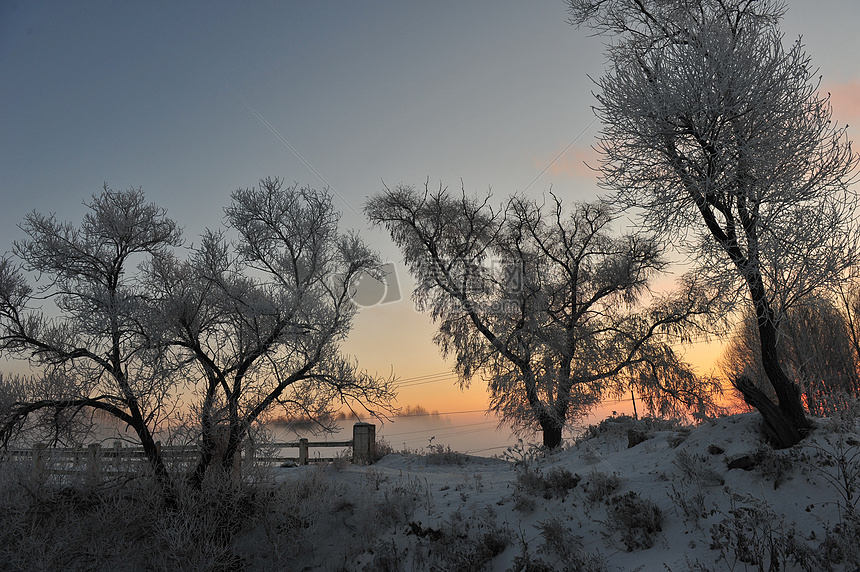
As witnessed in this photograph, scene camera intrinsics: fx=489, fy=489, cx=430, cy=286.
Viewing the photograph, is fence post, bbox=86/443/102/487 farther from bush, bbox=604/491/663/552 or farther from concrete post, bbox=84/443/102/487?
bush, bbox=604/491/663/552

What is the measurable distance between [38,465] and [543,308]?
47.0 feet

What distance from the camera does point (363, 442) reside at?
17.8 m

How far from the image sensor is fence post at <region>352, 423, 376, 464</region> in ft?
57.8

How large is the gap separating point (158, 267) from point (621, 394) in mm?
15582

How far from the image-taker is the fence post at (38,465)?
390 inches

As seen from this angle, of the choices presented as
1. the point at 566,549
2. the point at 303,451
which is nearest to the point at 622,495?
the point at 566,549

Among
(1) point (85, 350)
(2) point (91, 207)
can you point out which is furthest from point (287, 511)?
(2) point (91, 207)

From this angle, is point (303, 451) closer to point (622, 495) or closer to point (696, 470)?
point (622, 495)

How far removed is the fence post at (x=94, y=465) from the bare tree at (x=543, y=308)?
36.6ft

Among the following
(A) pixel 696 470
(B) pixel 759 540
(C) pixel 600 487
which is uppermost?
(A) pixel 696 470

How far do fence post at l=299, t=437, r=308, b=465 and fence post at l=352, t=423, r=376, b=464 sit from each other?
67.0 inches

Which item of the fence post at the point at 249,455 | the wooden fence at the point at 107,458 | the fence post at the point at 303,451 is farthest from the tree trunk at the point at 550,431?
the fence post at the point at 249,455

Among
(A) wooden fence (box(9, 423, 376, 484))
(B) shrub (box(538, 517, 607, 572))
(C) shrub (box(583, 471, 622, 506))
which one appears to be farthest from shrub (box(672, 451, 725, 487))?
(A) wooden fence (box(9, 423, 376, 484))

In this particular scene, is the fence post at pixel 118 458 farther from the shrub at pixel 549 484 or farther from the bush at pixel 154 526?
the shrub at pixel 549 484
